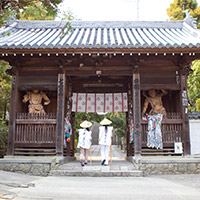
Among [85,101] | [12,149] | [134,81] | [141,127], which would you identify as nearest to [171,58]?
[134,81]

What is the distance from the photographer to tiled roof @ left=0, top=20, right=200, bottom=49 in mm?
7699

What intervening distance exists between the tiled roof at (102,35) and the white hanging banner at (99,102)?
276 cm

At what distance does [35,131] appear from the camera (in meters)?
8.47

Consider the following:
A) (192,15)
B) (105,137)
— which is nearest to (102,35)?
(105,137)

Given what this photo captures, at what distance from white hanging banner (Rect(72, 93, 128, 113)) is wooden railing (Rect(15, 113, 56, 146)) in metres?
2.42

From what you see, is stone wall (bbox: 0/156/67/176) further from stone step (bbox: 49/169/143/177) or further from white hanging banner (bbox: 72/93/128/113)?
white hanging banner (bbox: 72/93/128/113)

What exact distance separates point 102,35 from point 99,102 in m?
3.12

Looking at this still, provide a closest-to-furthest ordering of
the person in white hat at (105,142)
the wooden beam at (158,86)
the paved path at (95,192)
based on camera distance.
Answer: the paved path at (95,192)
the person in white hat at (105,142)
the wooden beam at (158,86)

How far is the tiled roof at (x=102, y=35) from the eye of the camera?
7.70 meters

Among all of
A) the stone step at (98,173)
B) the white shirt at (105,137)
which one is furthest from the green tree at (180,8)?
the stone step at (98,173)

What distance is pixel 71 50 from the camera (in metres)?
7.75

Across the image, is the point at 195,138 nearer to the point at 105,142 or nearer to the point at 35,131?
the point at 105,142

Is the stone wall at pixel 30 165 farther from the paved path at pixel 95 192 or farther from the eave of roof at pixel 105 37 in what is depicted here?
the eave of roof at pixel 105 37

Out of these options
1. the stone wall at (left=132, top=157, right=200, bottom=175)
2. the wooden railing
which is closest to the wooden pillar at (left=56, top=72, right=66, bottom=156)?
the wooden railing
